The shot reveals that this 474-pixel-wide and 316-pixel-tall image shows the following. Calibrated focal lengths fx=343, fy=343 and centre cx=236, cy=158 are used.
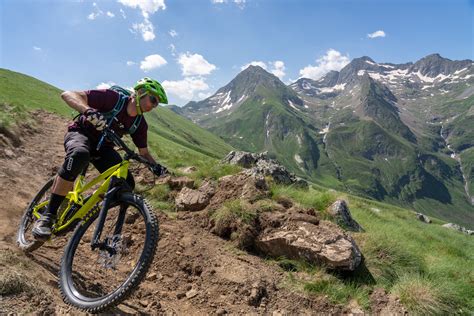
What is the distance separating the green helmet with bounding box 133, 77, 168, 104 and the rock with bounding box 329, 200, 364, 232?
7150 mm

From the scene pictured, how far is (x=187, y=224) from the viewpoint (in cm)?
1073

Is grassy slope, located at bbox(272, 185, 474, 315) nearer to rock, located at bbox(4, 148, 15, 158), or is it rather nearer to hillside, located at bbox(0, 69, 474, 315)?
hillside, located at bbox(0, 69, 474, 315)

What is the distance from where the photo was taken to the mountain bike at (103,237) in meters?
5.55

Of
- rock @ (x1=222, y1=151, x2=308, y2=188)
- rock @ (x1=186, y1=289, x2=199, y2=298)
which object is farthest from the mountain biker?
rock @ (x1=222, y1=151, x2=308, y2=188)

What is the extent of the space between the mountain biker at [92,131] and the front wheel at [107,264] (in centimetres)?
71

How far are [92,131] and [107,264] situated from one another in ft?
8.90

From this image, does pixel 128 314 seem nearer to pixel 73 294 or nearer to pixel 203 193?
pixel 73 294

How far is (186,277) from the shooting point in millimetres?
8312

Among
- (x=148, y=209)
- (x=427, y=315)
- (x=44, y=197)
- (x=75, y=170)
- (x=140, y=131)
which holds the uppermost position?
(x=140, y=131)

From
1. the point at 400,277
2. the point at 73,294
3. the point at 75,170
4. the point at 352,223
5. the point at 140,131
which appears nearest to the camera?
the point at 73,294

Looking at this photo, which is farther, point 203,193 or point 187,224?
point 203,193

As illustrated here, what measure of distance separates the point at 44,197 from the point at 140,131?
11.1 ft

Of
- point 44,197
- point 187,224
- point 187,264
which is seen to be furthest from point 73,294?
point 187,224

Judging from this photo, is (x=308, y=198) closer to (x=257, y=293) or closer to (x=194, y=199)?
(x=194, y=199)
